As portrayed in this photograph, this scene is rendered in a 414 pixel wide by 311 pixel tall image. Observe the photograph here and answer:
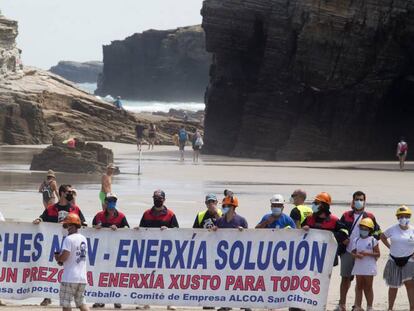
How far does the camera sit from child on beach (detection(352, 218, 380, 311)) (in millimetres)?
13930

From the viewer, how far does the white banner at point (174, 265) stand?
14.0m

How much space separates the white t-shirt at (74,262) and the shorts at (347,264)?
3392 millimetres

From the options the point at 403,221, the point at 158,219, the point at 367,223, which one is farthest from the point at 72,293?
the point at 403,221

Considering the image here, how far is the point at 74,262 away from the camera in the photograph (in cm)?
1245

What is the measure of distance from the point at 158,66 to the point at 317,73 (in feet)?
445

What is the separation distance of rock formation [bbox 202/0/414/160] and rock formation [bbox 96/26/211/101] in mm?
109127

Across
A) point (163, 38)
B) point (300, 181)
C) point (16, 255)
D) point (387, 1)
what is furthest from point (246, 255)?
point (163, 38)

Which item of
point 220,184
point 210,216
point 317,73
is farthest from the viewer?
point 317,73

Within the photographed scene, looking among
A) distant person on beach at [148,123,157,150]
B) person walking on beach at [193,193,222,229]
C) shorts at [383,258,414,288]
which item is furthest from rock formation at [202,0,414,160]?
shorts at [383,258,414,288]

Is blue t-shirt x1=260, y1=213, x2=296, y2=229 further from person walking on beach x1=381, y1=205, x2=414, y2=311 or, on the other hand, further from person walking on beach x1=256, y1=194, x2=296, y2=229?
person walking on beach x1=381, y1=205, x2=414, y2=311

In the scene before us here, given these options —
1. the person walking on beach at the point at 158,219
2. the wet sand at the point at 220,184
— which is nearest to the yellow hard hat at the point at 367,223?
the wet sand at the point at 220,184

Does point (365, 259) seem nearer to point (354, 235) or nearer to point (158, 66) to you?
point (354, 235)

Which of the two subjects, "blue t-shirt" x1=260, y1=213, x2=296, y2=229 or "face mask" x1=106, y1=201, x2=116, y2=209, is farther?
"face mask" x1=106, y1=201, x2=116, y2=209

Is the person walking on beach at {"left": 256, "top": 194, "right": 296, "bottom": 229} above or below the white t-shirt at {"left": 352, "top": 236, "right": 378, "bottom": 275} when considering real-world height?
above
